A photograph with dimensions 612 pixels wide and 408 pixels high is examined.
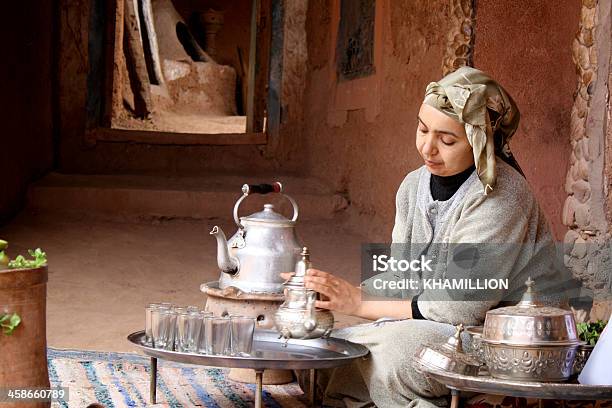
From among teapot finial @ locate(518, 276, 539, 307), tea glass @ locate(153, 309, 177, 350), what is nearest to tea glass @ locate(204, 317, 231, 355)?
tea glass @ locate(153, 309, 177, 350)

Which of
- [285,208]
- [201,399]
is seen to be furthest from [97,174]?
[201,399]

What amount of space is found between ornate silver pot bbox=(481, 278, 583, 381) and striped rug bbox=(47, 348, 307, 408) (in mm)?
1021

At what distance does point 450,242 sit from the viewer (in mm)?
3270

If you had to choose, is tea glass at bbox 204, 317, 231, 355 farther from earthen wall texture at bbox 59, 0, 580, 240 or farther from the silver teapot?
earthen wall texture at bbox 59, 0, 580, 240

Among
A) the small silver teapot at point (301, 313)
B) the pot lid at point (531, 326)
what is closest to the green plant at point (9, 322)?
the small silver teapot at point (301, 313)

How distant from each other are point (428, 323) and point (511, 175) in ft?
1.76

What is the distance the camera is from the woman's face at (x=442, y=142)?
324 cm

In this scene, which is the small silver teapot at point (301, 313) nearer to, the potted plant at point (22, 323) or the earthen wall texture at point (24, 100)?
the potted plant at point (22, 323)

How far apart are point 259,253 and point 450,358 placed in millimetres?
1010

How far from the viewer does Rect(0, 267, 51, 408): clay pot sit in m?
2.54

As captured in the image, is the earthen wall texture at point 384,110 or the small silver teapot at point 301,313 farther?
the earthen wall texture at point 384,110

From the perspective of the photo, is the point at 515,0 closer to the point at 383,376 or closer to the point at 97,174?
the point at 383,376

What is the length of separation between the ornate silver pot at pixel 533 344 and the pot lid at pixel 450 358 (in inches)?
2.7

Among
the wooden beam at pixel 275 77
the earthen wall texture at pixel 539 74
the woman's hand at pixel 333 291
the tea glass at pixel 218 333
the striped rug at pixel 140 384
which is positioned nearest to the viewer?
the tea glass at pixel 218 333
